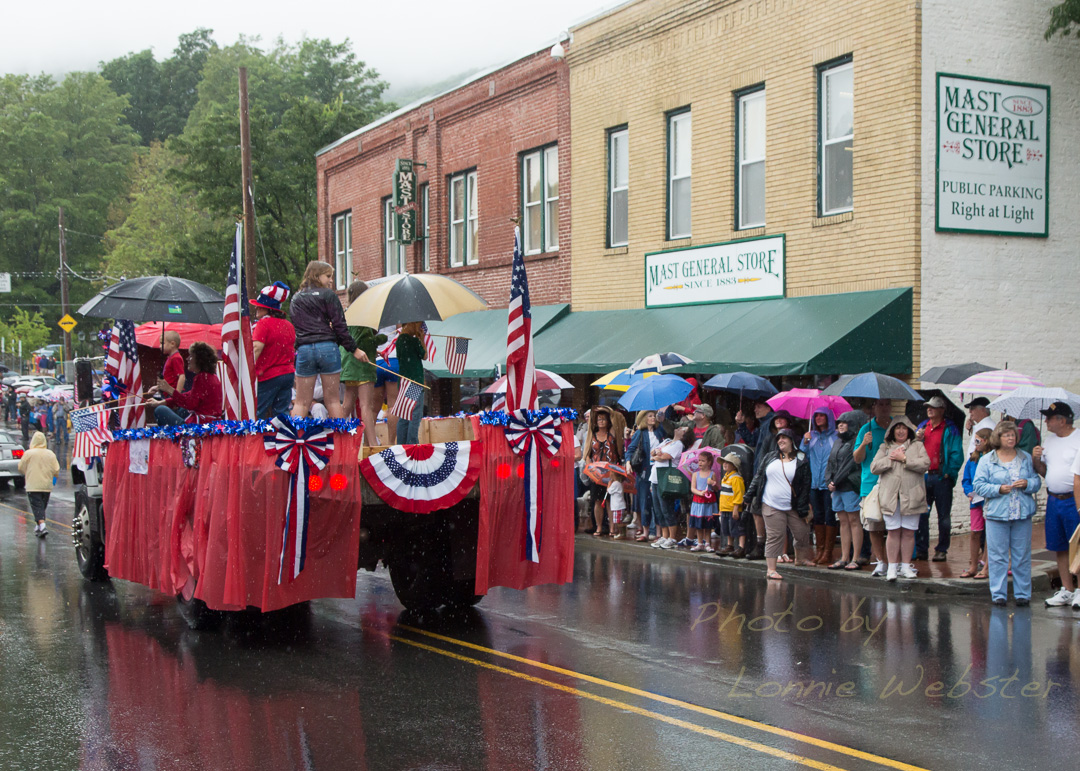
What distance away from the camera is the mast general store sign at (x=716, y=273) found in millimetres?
17422

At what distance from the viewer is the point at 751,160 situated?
18.1m

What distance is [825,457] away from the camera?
44.5ft

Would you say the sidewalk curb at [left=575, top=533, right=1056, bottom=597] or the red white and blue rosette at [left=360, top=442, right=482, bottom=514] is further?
the sidewalk curb at [left=575, top=533, right=1056, bottom=597]

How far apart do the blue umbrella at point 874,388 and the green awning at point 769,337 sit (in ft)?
4.43

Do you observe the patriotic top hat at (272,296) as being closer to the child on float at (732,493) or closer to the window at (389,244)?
the child on float at (732,493)

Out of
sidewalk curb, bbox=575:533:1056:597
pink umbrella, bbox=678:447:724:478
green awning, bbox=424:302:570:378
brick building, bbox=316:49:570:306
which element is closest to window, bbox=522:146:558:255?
brick building, bbox=316:49:570:306

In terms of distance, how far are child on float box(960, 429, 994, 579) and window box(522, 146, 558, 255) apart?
11944 mm

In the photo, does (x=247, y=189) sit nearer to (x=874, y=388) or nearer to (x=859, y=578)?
(x=874, y=388)

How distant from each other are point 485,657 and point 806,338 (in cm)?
833

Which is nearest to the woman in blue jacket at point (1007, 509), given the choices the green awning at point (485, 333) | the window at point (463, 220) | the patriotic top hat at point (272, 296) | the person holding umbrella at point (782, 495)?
the person holding umbrella at point (782, 495)

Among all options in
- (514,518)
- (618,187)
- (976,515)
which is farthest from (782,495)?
(618,187)

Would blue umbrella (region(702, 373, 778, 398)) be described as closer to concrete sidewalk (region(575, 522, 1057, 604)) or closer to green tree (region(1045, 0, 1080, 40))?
concrete sidewalk (region(575, 522, 1057, 604))

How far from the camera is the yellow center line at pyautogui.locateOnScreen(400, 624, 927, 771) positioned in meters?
6.18

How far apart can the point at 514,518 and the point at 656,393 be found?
6.23 meters
